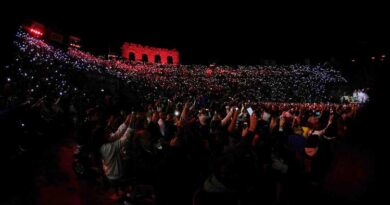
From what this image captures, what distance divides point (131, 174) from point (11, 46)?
339 cm

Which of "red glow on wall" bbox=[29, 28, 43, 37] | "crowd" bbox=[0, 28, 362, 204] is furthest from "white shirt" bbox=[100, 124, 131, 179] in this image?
"red glow on wall" bbox=[29, 28, 43, 37]

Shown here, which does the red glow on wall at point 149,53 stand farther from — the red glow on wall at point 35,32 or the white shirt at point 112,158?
the white shirt at point 112,158

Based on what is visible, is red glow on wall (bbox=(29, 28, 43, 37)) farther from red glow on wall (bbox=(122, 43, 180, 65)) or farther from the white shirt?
the white shirt

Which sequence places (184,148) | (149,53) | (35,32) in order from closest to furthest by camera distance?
(184,148)
(35,32)
(149,53)

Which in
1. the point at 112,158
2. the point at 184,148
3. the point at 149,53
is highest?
the point at 149,53

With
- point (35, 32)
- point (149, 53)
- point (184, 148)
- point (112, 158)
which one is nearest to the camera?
point (184, 148)

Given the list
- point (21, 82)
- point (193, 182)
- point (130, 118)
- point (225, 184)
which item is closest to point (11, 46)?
point (130, 118)

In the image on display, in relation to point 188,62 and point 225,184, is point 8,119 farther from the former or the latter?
point 188,62

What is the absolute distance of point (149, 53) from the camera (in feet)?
230

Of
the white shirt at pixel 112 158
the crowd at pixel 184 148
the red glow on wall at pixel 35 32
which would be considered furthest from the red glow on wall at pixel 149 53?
the white shirt at pixel 112 158

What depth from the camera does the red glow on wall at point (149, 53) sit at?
67.8 meters

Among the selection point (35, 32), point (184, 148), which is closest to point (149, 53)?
point (35, 32)

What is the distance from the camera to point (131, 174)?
7.40 metres

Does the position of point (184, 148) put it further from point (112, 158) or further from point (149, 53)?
point (149, 53)
